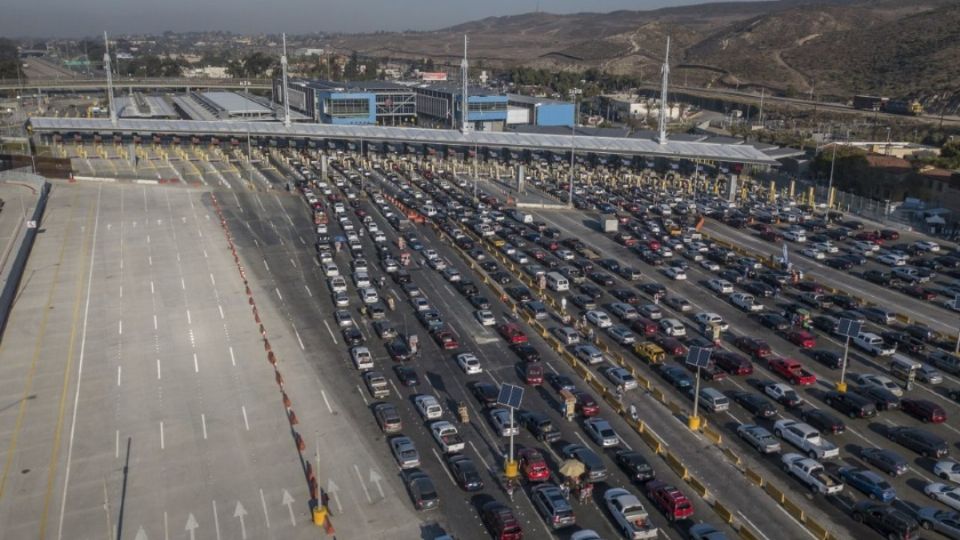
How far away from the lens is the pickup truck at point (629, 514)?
2131cm

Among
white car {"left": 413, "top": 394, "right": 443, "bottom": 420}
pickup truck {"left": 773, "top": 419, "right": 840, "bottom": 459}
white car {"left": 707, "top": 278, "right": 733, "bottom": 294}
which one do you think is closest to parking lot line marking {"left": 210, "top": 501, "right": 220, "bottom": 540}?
white car {"left": 413, "top": 394, "right": 443, "bottom": 420}

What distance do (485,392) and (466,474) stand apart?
6217mm

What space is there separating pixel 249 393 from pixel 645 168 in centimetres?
5995

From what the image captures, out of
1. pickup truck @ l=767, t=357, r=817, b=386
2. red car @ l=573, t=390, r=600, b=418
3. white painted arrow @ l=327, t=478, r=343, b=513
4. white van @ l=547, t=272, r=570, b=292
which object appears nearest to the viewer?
white painted arrow @ l=327, t=478, r=343, b=513

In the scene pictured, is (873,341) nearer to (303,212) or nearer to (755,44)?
(303,212)

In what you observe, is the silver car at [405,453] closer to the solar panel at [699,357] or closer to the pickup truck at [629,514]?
the pickup truck at [629,514]

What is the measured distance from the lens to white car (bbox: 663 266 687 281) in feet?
149

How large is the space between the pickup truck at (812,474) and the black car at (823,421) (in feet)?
9.96

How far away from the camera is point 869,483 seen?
23.4 metres

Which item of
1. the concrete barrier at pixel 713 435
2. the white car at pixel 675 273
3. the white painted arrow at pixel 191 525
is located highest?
the white car at pixel 675 273

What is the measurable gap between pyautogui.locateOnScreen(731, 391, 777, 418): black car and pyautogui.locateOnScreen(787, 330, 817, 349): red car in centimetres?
690

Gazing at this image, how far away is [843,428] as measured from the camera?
90.5 feet

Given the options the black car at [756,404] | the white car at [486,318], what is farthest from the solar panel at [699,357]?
the white car at [486,318]

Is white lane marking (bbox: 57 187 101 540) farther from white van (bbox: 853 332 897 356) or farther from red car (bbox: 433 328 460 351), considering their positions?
white van (bbox: 853 332 897 356)
